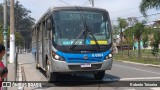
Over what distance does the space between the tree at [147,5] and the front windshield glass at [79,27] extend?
17.8 m

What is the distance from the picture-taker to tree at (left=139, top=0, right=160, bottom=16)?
99.8 feet

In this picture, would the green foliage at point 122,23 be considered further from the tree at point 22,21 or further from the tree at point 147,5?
the tree at point 22,21

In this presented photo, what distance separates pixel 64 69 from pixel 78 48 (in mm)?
960

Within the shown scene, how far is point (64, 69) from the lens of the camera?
12742 millimetres

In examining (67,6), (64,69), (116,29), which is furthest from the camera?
(116,29)

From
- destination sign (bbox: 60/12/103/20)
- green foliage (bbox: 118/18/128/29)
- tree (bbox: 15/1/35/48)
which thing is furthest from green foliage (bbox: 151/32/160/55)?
tree (bbox: 15/1/35/48)

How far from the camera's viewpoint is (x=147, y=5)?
3153 cm

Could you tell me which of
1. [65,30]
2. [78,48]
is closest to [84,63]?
[78,48]

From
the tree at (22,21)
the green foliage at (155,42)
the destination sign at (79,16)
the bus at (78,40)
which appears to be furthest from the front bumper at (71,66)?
the tree at (22,21)

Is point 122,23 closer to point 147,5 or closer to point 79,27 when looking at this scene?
point 147,5

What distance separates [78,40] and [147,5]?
1986 cm

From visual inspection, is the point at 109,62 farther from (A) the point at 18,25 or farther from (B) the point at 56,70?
(A) the point at 18,25

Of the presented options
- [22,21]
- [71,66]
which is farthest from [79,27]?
[22,21]

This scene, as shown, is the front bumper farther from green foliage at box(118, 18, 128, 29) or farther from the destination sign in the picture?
green foliage at box(118, 18, 128, 29)
